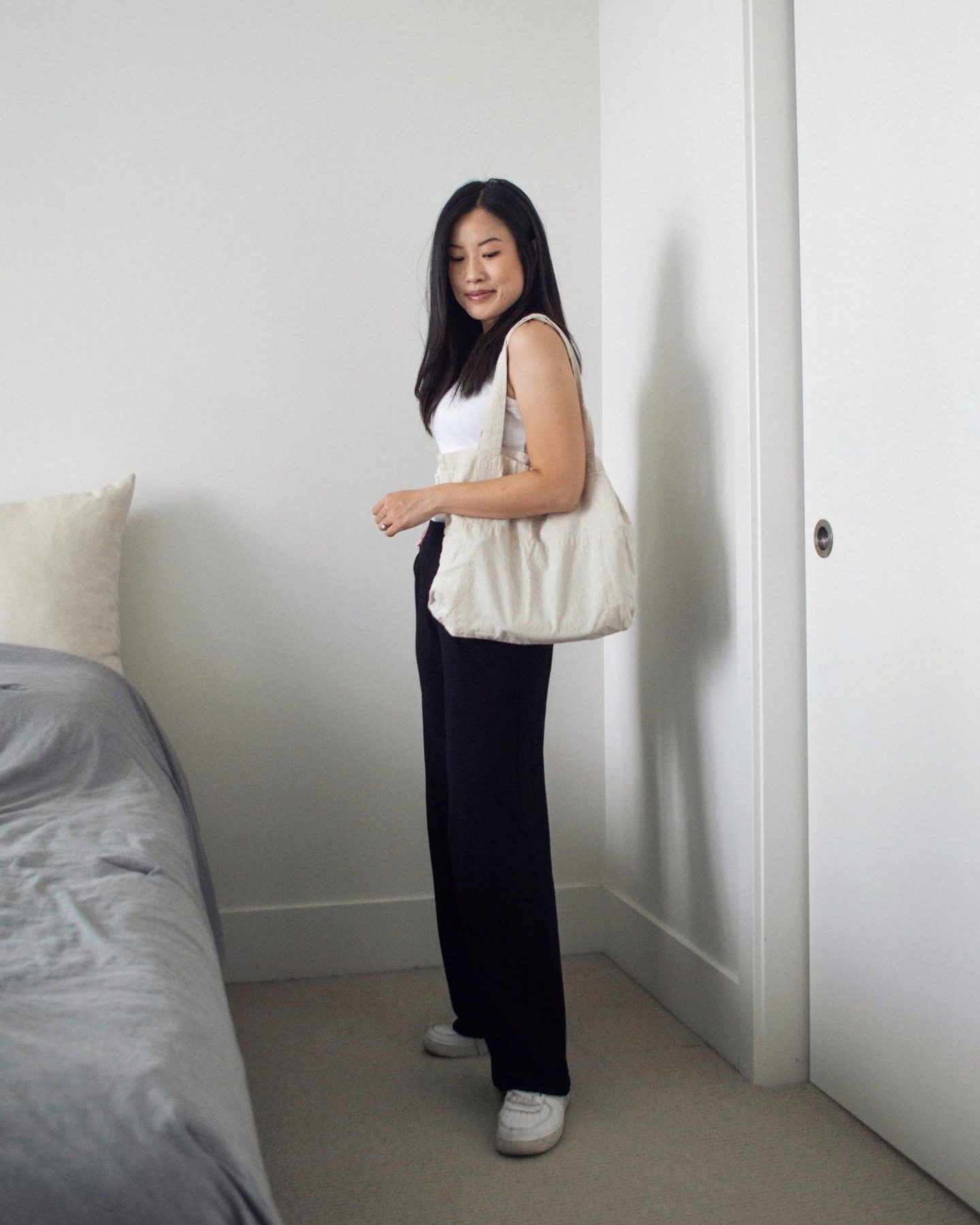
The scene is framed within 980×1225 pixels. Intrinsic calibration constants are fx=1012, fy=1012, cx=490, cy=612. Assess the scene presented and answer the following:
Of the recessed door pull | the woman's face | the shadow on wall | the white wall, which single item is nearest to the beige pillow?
the white wall

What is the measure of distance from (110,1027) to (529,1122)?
890 mm

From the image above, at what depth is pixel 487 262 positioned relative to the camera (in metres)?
1.52

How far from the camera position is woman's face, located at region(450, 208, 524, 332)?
1512 mm

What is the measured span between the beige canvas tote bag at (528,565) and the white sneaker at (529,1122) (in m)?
0.63

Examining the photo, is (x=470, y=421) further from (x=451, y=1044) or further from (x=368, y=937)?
(x=368, y=937)

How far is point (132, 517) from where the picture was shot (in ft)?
6.61

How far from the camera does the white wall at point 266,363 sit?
6.51 ft

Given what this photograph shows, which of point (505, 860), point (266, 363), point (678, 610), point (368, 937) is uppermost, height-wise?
point (266, 363)

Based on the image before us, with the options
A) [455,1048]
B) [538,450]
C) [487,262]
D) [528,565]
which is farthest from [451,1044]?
[487,262]

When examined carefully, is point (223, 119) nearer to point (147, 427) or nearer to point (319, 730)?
point (147, 427)

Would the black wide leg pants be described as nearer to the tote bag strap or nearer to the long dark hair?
the tote bag strap

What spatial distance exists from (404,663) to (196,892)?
102cm

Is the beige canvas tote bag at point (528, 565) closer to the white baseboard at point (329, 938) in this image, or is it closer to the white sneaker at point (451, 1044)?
the white sneaker at point (451, 1044)

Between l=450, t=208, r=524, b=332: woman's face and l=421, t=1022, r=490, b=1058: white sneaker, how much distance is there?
1159 mm
